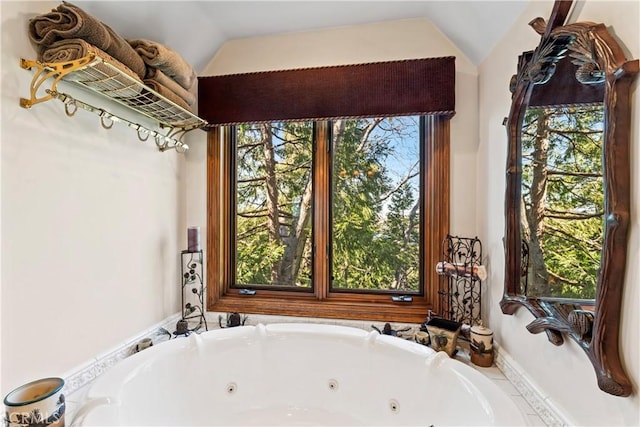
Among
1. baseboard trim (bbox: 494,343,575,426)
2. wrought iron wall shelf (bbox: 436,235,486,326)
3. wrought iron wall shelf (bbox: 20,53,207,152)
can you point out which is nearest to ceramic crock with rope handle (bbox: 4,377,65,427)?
wrought iron wall shelf (bbox: 20,53,207,152)

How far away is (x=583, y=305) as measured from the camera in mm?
896

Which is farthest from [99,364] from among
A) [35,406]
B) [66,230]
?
[66,230]

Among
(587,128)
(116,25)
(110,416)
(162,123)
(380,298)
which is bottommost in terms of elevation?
(110,416)

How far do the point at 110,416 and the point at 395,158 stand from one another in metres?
1.84

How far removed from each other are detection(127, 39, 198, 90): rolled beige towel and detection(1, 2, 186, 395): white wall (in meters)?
0.32

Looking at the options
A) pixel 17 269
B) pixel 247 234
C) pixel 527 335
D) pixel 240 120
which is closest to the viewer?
pixel 17 269

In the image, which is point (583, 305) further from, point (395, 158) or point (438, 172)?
point (395, 158)

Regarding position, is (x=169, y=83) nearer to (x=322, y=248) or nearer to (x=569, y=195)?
(x=322, y=248)

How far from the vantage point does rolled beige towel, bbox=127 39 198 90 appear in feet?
4.64

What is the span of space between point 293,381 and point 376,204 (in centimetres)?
114

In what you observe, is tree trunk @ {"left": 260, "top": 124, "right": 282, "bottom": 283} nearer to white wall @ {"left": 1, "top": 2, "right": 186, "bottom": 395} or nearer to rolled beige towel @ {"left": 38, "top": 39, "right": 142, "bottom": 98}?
white wall @ {"left": 1, "top": 2, "right": 186, "bottom": 395}

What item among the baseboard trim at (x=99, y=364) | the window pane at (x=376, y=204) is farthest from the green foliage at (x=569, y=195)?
the baseboard trim at (x=99, y=364)

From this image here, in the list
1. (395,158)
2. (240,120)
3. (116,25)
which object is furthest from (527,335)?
(116,25)

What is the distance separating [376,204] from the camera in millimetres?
1982
